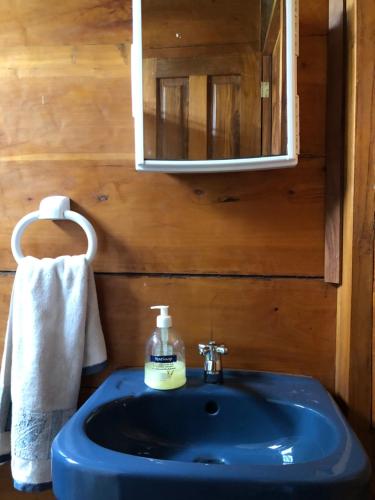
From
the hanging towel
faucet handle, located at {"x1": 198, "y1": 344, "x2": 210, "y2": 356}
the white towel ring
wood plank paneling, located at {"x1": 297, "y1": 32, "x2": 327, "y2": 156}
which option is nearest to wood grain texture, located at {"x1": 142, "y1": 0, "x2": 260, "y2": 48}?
wood plank paneling, located at {"x1": 297, "y1": 32, "x2": 327, "y2": 156}

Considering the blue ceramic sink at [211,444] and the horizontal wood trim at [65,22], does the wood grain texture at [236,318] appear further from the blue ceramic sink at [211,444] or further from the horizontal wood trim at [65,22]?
the horizontal wood trim at [65,22]

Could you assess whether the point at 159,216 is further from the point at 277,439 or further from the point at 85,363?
the point at 277,439

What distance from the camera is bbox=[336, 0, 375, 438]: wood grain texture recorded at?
0.78 m

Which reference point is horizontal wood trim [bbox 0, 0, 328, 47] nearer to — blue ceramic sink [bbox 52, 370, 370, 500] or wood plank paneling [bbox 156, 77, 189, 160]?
wood plank paneling [bbox 156, 77, 189, 160]

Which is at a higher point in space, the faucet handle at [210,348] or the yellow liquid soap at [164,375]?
the faucet handle at [210,348]

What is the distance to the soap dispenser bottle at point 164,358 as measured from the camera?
2.69 feet

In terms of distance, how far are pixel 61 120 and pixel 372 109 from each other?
65 centimetres

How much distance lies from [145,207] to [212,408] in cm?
44

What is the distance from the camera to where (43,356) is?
87cm

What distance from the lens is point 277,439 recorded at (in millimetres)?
800

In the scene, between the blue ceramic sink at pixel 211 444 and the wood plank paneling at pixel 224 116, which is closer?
the blue ceramic sink at pixel 211 444

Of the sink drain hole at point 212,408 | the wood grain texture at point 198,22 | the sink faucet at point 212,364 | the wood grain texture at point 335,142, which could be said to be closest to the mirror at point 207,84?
the wood grain texture at point 198,22

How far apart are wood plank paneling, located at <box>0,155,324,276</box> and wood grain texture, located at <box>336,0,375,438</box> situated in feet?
0.31

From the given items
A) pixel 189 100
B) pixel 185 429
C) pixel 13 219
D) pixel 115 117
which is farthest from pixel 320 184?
pixel 13 219
